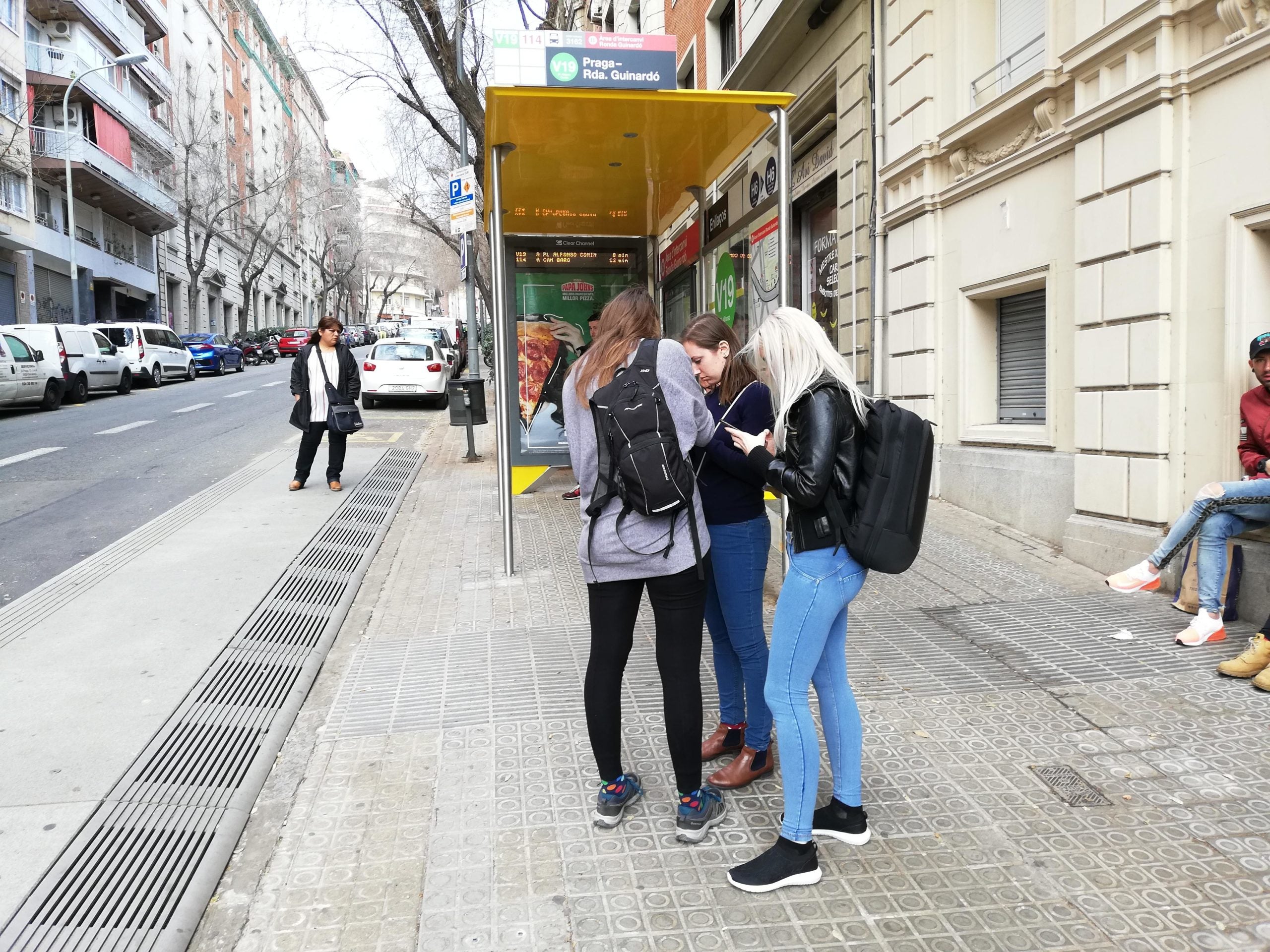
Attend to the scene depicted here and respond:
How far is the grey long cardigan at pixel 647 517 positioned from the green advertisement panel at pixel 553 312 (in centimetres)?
580

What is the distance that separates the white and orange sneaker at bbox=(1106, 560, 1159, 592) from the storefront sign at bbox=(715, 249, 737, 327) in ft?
10.5

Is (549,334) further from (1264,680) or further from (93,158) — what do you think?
(93,158)

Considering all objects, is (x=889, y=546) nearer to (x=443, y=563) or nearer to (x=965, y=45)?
(x=443, y=563)

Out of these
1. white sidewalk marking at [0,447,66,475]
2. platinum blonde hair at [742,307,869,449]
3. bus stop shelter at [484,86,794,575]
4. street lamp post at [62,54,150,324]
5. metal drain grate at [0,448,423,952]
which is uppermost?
street lamp post at [62,54,150,324]

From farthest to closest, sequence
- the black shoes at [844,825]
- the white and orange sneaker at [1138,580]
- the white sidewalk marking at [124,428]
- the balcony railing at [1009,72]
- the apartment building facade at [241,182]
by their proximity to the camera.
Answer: the apartment building facade at [241,182] < the white sidewalk marking at [124,428] < the balcony railing at [1009,72] < the white and orange sneaker at [1138,580] < the black shoes at [844,825]

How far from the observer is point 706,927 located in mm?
2523

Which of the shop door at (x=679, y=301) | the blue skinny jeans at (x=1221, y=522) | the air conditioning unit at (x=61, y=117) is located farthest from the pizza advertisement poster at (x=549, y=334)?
the air conditioning unit at (x=61, y=117)

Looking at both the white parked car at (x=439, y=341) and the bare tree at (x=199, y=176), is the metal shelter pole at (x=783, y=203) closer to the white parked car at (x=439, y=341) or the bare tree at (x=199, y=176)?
the white parked car at (x=439, y=341)

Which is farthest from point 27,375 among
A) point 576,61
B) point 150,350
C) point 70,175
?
point 70,175

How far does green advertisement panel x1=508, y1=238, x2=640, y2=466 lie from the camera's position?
8922 mm

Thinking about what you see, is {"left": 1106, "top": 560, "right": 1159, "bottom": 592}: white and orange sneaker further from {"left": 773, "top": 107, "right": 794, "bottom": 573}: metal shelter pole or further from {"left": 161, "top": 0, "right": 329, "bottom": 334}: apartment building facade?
{"left": 161, "top": 0, "right": 329, "bottom": 334}: apartment building facade

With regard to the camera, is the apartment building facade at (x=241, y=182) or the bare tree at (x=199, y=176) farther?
the apartment building facade at (x=241, y=182)

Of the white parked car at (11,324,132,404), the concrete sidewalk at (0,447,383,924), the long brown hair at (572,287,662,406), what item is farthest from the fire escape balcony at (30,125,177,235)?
the long brown hair at (572,287,662,406)

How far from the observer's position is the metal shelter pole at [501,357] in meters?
6.42
